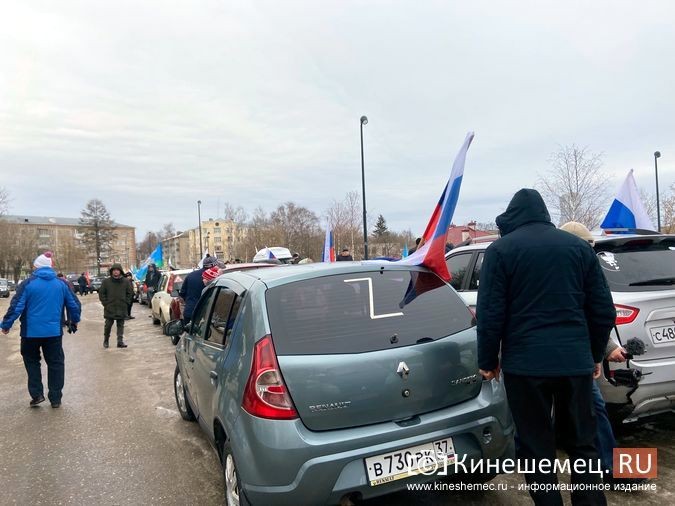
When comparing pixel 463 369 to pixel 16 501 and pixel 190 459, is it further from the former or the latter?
pixel 16 501

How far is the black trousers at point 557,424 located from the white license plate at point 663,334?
4.19 feet

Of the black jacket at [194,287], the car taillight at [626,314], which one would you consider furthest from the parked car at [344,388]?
the black jacket at [194,287]

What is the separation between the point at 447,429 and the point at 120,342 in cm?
982

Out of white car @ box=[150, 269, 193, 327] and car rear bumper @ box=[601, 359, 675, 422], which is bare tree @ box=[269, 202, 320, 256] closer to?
white car @ box=[150, 269, 193, 327]

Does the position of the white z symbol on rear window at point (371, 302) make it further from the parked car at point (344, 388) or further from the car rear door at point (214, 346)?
the car rear door at point (214, 346)

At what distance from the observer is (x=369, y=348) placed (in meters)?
2.74

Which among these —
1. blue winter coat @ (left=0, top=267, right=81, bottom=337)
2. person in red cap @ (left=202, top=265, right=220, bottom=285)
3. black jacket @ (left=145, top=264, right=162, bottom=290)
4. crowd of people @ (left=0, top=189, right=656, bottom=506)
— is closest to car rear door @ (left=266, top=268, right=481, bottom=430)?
crowd of people @ (left=0, top=189, right=656, bottom=506)

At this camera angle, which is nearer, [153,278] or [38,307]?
[38,307]

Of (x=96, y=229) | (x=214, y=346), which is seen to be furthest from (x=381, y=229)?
(x=214, y=346)

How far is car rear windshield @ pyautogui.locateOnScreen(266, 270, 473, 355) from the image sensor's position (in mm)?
2729

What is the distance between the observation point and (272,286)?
2.95 metres

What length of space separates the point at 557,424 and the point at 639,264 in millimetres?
Result: 1865

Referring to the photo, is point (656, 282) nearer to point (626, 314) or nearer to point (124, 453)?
point (626, 314)

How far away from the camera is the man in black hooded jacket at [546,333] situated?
8.16 ft
